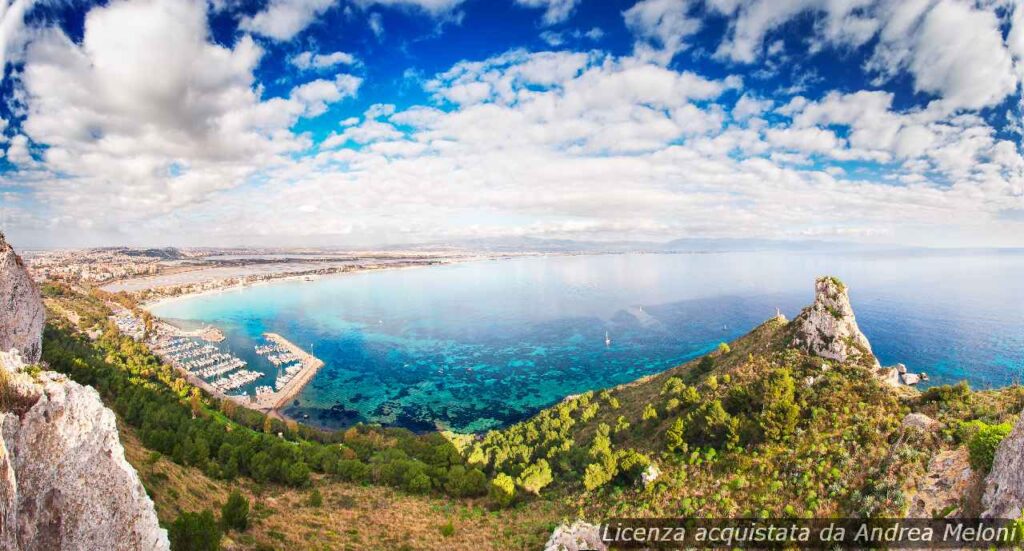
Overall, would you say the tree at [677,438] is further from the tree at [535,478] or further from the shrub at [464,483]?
the shrub at [464,483]

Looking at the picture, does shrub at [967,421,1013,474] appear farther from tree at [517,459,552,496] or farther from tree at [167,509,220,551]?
tree at [167,509,220,551]

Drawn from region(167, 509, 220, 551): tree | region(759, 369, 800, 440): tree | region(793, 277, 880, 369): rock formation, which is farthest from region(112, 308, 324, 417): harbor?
region(793, 277, 880, 369): rock formation

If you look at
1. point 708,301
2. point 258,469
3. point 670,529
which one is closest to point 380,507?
point 258,469

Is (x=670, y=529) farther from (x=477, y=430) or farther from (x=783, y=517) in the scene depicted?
(x=477, y=430)

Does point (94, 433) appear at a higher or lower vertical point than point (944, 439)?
higher

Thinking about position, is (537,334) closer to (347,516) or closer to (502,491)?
(502,491)

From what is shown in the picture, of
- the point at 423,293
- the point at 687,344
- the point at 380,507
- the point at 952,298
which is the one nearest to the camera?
the point at 380,507
